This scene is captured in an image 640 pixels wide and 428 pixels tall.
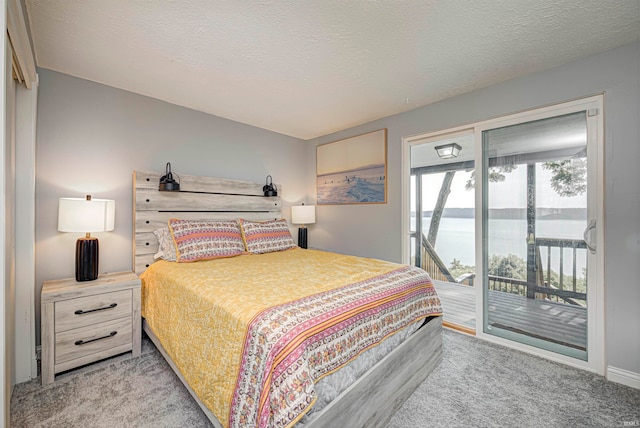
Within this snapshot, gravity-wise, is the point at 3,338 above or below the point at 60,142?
below

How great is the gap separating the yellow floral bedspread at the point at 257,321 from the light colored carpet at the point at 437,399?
26 centimetres

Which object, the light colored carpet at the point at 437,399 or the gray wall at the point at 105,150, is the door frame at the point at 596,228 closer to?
the light colored carpet at the point at 437,399

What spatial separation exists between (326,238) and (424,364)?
2.41m

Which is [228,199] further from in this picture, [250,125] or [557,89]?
[557,89]

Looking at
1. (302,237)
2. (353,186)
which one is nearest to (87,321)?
(302,237)

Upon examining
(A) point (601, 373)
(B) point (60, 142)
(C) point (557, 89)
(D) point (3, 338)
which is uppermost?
(C) point (557, 89)

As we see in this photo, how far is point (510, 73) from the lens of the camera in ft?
7.84

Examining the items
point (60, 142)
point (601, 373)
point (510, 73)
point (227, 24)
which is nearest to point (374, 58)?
point (227, 24)

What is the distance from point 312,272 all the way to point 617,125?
2.55 m

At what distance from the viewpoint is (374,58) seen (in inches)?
85.2

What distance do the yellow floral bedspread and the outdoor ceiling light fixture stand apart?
1.63 metres

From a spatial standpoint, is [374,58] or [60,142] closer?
[374,58]

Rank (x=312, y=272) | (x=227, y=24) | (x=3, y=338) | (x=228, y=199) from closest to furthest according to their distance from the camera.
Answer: (x=3, y=338) → (x=227, y=24) → (x=312, y=272) → (x=228, y=199)

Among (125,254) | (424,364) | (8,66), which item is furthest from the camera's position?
(125,254)
